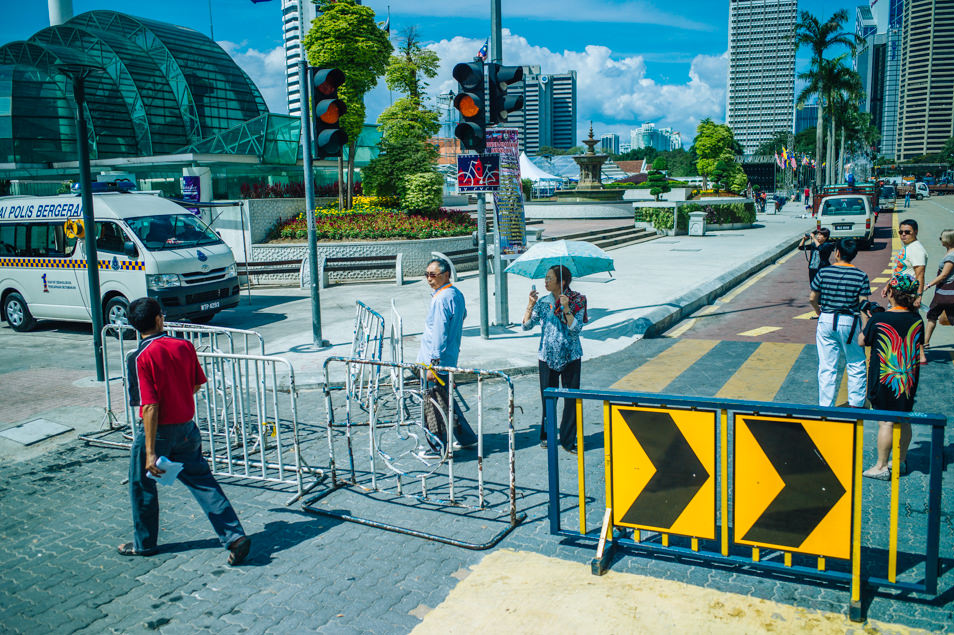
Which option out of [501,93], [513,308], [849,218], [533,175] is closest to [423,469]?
[501,93]

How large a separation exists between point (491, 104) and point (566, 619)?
8.17 meters

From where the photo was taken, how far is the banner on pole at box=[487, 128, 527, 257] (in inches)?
452

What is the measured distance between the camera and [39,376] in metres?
10.0

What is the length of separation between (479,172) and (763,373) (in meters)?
5.05

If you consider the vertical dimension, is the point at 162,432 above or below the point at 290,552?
above

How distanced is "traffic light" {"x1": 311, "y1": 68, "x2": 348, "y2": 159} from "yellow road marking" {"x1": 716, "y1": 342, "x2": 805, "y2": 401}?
225 inches

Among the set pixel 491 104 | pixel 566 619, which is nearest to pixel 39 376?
pixel 491 104

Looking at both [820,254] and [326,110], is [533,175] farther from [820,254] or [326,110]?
[326,110]

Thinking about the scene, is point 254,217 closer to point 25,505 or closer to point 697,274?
point 697,274

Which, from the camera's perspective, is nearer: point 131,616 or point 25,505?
point 131,616

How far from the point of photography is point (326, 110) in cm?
900

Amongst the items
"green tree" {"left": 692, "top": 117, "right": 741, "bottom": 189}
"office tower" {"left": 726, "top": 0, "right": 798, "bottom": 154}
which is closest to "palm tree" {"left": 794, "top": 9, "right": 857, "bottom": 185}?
"green tree" {"left": 692, "top": 117, "right": 741, "bottom": 189}

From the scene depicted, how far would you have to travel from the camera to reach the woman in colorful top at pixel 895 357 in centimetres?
531

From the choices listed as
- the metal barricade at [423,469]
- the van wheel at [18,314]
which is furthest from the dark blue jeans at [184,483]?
the van wheel at [18,314]
